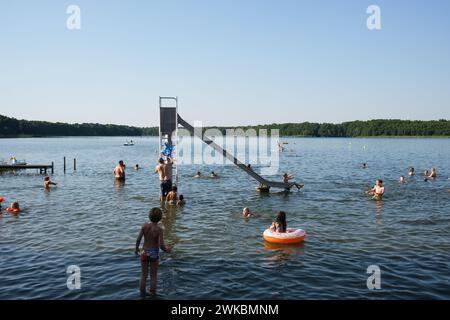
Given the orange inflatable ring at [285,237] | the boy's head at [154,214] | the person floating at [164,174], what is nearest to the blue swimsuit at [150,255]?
the boy's head at [154,214]

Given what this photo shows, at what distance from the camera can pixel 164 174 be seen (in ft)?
79.0

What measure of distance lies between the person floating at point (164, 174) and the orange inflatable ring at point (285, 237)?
931cm

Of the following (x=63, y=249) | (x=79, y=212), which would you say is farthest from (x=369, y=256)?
(x=79, y=212)

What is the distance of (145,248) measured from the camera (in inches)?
406

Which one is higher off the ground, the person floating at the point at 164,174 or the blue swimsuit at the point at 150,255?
the person floating at the point at 164,174

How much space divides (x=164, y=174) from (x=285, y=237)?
10.6 metres

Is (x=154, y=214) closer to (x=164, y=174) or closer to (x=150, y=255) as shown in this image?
(x=150, y=255)

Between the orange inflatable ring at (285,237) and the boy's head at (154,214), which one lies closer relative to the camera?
the boy's head at (154,214)

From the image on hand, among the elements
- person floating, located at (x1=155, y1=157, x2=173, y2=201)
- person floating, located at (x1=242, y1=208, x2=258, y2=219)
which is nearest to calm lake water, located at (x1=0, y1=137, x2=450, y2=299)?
person floating, located at (x1=242, y1=208, x2=258, y2=219)

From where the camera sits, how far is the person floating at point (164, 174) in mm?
23531

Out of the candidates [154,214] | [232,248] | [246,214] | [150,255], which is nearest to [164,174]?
[246,214]

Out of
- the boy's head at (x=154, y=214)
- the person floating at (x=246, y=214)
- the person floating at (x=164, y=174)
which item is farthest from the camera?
the person floating at (x=164, y=174)

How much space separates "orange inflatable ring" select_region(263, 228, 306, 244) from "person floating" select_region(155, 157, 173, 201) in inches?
367

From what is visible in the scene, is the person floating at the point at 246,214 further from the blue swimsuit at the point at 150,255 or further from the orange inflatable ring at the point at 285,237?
the blue swimsuit at the point at 150,255
